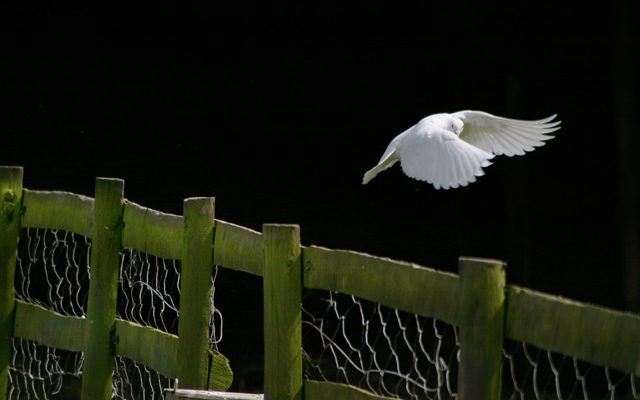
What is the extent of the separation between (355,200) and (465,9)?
5.51 feet

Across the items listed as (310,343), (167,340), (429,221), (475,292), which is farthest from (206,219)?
(429,221)

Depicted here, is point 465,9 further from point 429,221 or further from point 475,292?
point 475,292

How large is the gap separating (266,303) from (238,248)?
294 mm

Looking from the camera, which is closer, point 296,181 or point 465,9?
point 465,9

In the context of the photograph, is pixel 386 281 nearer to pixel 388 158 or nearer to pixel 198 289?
pixel 198 289

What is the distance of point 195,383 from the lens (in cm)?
355

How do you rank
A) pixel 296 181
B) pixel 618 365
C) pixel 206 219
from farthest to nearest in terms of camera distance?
pixel 296 181 < pixel 206 219 < pixel 618 365

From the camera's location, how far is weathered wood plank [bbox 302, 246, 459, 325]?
8.43 ft

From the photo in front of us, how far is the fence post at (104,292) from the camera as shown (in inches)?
159

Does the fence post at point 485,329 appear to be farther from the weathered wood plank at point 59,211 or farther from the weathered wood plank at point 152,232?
the weathered wood plank at point 59,211

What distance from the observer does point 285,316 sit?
10.2 ft

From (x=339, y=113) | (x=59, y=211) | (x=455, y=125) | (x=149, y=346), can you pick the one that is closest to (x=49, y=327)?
(x=59, y=211)

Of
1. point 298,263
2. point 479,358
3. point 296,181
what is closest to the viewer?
point 479,358

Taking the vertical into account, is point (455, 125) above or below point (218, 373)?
above
